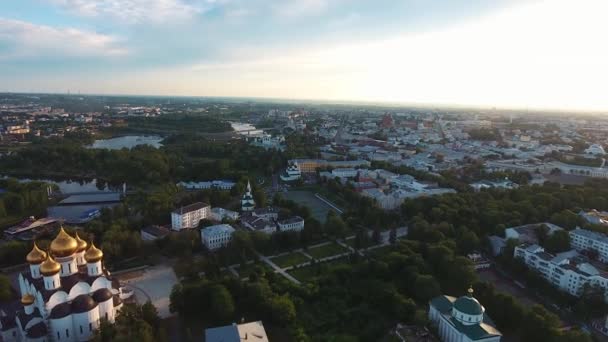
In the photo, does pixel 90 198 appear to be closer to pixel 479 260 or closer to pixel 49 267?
pixel 49 267

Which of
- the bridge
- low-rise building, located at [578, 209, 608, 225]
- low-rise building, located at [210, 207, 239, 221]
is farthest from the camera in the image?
the bridge

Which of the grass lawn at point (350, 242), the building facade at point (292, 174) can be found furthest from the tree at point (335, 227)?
the building facade at point (292, 174)

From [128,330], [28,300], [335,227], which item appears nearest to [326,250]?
[335,227]

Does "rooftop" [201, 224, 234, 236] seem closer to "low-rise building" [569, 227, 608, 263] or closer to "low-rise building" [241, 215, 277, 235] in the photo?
"low-rise building" [241, 215, 277, 235]

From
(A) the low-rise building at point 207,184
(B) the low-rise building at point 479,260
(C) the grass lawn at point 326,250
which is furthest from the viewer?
(A) the low-rise building at point 207,184

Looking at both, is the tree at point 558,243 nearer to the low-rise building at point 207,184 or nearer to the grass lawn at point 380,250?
the grass lawn at point 380,250

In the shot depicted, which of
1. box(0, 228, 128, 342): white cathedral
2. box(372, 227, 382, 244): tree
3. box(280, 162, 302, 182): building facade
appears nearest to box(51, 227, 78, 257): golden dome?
box(0, 228, 128, 342): white cathedral
